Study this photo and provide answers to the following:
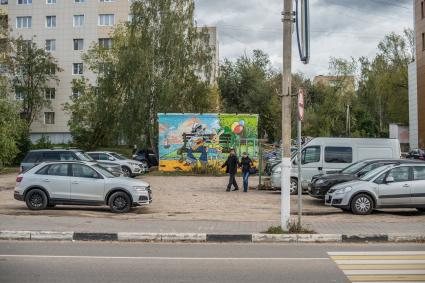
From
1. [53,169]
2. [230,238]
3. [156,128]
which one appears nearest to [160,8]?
[156,128]

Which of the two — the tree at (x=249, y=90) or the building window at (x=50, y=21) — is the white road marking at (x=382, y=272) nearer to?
the tree at (x=249, y=90)

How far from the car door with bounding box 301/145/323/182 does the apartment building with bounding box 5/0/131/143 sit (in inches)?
1856

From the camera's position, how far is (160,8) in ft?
143

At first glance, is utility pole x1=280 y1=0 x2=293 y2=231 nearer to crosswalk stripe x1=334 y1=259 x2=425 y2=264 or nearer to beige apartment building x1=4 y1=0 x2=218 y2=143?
crosswalk stripe x1=334 y1=259 x2=425 y2=264

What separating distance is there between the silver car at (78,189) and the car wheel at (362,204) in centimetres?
609

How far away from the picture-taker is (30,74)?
65.4 meters

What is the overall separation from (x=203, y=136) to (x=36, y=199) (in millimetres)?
19978

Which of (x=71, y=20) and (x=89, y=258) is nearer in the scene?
(x=89, y=258)

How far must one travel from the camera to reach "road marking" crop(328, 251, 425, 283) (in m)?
7.97

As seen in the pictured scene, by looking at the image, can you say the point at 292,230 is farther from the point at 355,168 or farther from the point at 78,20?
the point at 78,20

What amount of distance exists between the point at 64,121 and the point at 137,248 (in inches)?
2396

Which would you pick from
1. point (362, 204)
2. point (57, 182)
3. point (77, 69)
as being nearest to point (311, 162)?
point (362, 204)

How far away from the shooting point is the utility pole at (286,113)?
11719 millimetres

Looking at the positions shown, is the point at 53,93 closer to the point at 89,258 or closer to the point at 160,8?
the point at 160,8
